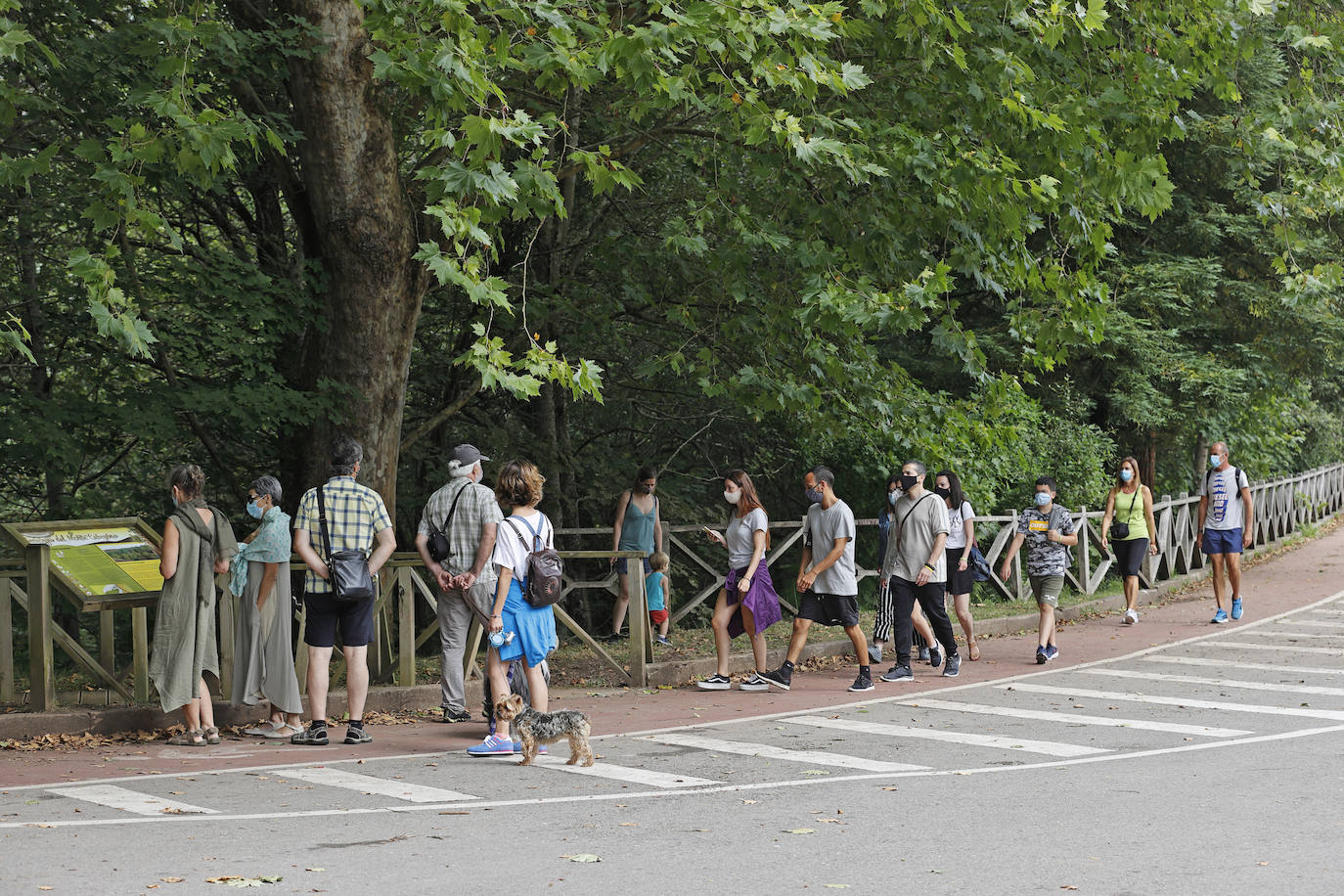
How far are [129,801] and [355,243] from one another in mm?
5484

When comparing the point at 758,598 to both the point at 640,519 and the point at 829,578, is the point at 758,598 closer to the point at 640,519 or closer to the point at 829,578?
the point at 829,578

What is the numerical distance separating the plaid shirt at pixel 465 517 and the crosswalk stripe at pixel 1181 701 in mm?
4952

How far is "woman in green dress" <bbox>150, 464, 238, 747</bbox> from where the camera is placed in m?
9.42

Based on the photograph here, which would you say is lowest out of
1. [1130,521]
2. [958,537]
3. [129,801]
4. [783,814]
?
[783,814]

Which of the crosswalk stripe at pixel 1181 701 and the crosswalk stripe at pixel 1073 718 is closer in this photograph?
the crosswalk stripe at pixel 1073 718

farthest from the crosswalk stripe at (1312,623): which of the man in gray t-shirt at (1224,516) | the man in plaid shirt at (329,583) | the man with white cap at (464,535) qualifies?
the man in plaid shirt at (329,583)

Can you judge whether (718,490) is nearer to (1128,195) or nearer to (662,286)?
(662,286)

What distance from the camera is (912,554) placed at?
1220cm

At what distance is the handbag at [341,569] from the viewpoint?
362 inches

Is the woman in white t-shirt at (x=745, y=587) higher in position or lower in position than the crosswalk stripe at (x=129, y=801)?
higher

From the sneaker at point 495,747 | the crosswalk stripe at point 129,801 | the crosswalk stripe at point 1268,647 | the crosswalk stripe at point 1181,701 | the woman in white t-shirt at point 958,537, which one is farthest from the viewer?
the crosswalk stripe at point 1268,647

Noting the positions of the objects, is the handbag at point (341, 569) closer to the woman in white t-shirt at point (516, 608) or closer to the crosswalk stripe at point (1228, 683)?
the woman in white t-shirt at point (516, 608)

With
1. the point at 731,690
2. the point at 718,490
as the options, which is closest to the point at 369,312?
the point at 731,690

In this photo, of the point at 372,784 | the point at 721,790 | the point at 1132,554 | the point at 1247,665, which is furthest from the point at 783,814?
the point at 1132,554
